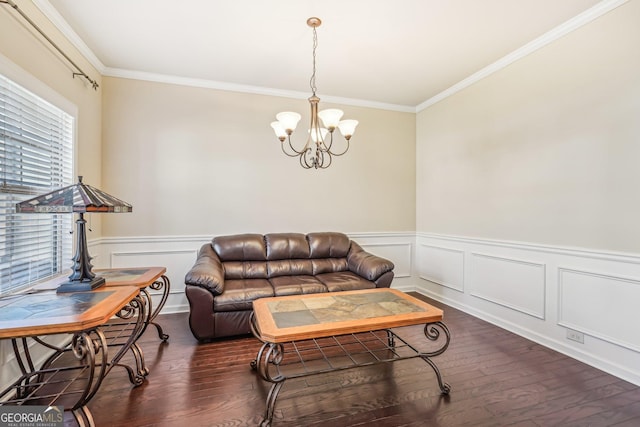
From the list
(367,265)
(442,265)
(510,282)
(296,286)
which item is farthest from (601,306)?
(296,286)

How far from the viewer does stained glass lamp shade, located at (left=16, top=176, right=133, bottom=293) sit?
1.77 m

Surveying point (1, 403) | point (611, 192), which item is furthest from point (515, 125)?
point (1, 403)

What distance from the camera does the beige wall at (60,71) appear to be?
79.3 inches

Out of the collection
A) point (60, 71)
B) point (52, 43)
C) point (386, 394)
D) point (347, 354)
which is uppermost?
point (52, 43)

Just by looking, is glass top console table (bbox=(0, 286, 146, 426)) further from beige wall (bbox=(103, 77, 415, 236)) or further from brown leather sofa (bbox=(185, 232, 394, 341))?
beige wall (bbox=(103, 77, 415, 236))

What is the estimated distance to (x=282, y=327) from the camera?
6.13ft

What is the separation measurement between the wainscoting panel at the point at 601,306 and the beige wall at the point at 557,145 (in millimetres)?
280

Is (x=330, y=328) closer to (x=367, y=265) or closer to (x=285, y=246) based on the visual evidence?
(x=367, y=265)

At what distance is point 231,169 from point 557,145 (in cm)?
354

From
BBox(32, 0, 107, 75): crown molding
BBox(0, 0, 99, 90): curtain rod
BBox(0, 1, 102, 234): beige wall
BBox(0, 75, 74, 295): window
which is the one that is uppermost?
BBox(32, 0, 107, 75): crown molding

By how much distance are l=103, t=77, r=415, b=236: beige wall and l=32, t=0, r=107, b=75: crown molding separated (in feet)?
0.89

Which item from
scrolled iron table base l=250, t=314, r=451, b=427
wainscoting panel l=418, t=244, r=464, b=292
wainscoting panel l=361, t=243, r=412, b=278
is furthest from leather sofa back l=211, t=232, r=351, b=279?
wainscoting panel l=418, t=244, r=464, b=292

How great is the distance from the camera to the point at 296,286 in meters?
3.17

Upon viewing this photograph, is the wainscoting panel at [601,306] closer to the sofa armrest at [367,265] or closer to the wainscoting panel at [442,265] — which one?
the wainscoting panel at [442,265]
